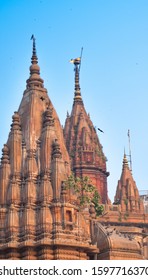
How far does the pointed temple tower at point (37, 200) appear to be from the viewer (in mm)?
30594

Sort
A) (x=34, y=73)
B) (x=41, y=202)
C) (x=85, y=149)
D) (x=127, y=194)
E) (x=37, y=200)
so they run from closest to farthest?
(x=41, y=202)
(x=37, y=200)
(x=34, y=73)
(x=127, y=194)
(x=85, y=149)

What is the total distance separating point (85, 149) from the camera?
Result: 6100 centimetres

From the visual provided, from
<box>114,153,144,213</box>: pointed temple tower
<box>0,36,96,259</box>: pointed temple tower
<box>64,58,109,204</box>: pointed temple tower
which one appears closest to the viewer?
<box>0,36,96,259</box>: pointed temple tower

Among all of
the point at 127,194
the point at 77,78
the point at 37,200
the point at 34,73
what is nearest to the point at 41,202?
the point at 37,200

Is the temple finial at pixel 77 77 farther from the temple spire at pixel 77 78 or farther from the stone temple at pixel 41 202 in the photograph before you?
the stone temple at pixel 41 202

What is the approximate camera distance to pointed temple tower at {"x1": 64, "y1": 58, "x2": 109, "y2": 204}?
59.8 meters

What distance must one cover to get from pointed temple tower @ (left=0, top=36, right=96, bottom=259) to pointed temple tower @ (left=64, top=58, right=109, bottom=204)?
82.5 ft

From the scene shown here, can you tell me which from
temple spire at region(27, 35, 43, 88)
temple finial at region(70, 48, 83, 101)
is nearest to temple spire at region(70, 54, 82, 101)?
temple finial at region(70, 48, 83, 101)

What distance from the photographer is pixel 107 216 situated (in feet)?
172

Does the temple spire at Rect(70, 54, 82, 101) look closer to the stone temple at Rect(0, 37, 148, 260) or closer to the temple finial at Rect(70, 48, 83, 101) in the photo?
the temple finial at Rect(70, 48, 83, 101)

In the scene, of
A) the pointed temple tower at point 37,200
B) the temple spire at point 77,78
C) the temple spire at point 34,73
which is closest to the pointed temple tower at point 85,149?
the temple spire at point 77,78

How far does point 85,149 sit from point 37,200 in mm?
29567

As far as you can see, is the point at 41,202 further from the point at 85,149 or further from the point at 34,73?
the point at 85,149
